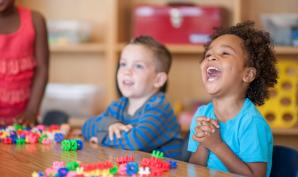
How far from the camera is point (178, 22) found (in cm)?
313

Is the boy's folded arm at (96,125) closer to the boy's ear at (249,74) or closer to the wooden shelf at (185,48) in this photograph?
the boy's ear at (249,74)

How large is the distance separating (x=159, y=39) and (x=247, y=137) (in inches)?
69.1

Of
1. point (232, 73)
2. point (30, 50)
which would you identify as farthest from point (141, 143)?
point (30, 50)

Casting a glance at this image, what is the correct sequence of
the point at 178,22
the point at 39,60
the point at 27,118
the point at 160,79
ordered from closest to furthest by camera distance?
the point at 160,79
the point at 27,118
the point at 39,60
the point at 178,22

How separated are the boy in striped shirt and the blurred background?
1087mm

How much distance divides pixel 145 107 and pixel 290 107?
1446mm

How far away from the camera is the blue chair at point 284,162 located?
4.70ft

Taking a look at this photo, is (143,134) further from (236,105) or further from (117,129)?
(236,105)

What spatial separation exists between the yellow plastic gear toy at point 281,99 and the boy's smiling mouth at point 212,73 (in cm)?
163

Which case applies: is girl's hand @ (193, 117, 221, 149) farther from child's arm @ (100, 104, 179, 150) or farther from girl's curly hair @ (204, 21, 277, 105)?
child's arm @ (100, 104, 179, 150)

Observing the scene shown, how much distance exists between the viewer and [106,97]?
341cm

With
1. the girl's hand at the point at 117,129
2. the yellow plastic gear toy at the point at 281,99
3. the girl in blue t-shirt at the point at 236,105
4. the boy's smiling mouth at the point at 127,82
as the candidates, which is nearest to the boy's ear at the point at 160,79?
the boy's smiling mouth at the point at 127,82

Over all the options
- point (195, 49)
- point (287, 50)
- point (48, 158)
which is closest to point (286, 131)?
point (287, 50)

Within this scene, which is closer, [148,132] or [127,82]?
[148,132]
